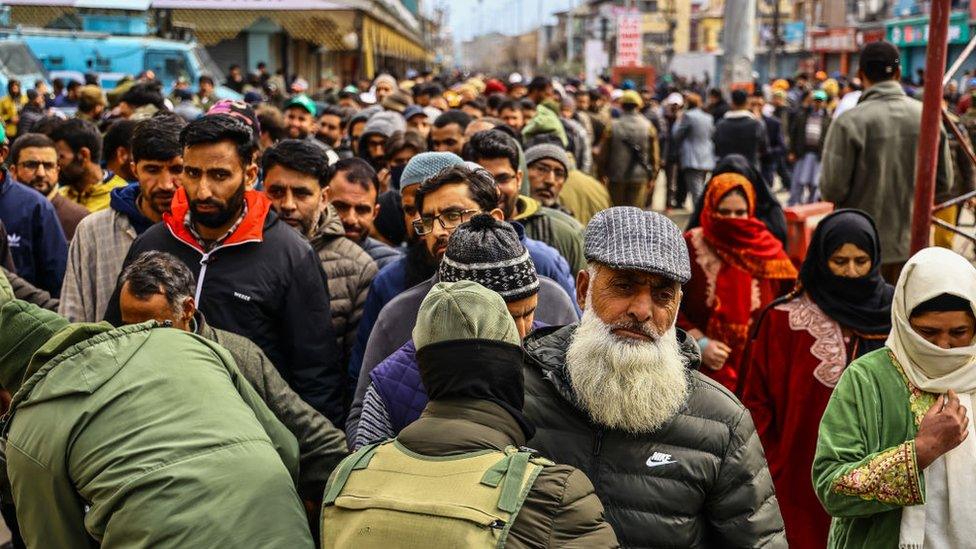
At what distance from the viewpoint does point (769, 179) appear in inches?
639

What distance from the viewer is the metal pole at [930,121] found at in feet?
16.6

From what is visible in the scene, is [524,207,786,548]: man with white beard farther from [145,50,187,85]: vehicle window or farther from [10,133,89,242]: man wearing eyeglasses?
[145,50,187,85]: vehicle window

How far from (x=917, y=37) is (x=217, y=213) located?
4335 centimetres

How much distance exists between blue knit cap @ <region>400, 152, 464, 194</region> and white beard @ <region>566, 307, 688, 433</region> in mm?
2012

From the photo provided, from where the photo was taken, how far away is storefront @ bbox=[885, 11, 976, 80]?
38906mm

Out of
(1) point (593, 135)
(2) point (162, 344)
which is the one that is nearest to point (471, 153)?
(2) point (162, 344)

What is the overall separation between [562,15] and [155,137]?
5271 inches

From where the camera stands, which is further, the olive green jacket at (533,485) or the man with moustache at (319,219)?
the man with moustache at (319,219)

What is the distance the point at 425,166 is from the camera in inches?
185

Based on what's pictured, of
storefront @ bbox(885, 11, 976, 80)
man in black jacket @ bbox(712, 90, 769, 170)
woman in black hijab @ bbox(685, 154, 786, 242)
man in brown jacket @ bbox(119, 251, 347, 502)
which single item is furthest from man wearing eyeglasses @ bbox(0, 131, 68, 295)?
storefront @ bbox(885, 11, 976, 80)

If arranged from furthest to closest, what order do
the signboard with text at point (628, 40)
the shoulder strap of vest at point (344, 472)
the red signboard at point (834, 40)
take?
1. the red signboard at point (834, 40)
2. the signboard with text at point (628, 40)
3. the shoulder strap of vest at point (344, 472)

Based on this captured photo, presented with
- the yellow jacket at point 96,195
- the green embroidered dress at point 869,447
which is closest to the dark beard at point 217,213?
the green embroidered dress at point 869,447

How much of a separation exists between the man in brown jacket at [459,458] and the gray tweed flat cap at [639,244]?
1.35ft

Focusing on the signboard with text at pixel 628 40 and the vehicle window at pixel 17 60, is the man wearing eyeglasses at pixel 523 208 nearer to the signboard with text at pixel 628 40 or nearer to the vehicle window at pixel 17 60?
the vehicle window at pixel 17 60
